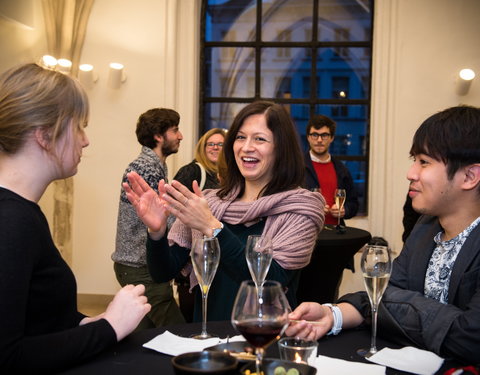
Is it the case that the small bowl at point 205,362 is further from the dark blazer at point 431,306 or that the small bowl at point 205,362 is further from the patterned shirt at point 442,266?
the patterned shirt at point 442,266

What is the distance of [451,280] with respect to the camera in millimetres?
1760

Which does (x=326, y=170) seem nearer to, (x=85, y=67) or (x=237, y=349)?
(x=85, y=67)

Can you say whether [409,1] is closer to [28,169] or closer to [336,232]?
[336,232]

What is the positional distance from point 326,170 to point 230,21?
2.32 metres

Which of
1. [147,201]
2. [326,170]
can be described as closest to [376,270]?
[147,201]

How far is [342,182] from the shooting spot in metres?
5.21

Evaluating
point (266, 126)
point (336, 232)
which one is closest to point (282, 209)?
point (266, 126)

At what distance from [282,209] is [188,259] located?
45 cm

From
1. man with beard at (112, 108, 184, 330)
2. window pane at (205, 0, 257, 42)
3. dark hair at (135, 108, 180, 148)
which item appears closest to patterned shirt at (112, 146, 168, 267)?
man with beard at (112, 108, 184, 330)

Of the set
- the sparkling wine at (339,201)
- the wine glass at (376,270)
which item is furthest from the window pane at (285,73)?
the wine glass at (376,270)

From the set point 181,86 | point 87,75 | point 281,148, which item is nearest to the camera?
point 281,148

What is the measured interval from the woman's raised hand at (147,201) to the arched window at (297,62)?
4418 mm

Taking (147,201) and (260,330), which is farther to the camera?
(147,201)

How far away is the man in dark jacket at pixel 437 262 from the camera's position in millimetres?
1674
